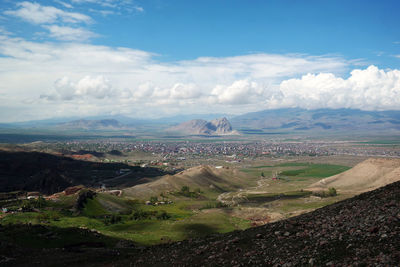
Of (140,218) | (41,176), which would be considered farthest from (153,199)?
(41,176)

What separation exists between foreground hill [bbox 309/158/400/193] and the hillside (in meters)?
51.0

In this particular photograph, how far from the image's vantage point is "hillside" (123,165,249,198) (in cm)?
14375

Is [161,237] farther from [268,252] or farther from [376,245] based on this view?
[376,245]

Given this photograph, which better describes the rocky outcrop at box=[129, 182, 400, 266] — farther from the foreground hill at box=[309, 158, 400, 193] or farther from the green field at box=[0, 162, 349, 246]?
the foreground hill at box=[309, 158, 400, 193]

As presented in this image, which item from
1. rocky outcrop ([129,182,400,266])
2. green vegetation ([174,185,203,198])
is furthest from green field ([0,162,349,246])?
rocky outcrop ([129,182,400,266])

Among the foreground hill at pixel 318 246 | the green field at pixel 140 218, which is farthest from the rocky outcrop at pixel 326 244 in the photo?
the green field at pixel 140 218

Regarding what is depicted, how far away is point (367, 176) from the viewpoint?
142875 mm

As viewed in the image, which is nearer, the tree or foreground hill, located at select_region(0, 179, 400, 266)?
foreground hill, located at select_region(0, 179, 400, 266)

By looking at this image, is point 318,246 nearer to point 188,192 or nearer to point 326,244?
point 326,244

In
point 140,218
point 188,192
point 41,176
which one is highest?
point 41,176

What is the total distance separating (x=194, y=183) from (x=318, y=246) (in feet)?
493

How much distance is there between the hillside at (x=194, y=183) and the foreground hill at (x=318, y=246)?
10880 cm

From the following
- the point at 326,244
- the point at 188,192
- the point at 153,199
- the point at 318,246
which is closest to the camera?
the point at 326,244

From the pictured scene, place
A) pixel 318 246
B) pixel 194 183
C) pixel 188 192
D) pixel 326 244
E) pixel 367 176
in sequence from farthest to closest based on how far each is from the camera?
pixel 194 183 → pixel 188 192 → pixel 367 176 → pixel 318 246 → pixel 326 244
